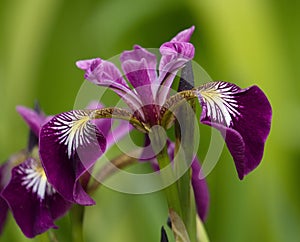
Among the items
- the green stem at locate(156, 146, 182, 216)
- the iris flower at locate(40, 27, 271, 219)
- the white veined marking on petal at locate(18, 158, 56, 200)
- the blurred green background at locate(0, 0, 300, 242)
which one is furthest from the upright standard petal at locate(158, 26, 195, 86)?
the blurred green background at locate(0, 0, 300, 242)

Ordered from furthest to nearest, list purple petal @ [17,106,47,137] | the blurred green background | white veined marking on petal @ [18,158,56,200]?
1. the blurred green background
2. purple petal @ [17,106,47,137]
3. white veined marking on petal @ [18,158,56,200]

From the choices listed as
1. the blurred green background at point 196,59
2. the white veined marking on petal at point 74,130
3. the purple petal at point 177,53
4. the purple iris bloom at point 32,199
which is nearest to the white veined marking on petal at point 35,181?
the purple iris bloom at point 32,199

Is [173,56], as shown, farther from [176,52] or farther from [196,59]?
[196,59]

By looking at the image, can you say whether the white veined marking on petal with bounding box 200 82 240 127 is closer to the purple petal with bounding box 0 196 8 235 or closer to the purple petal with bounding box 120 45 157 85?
the purple petal with bounding box 120 45 157 85

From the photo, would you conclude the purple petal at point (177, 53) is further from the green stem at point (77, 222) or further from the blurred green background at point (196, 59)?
the blurred green background at point (196, 59)

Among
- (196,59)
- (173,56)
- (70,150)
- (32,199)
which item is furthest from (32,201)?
(196,59)

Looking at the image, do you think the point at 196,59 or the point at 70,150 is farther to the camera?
the point at 196,59
